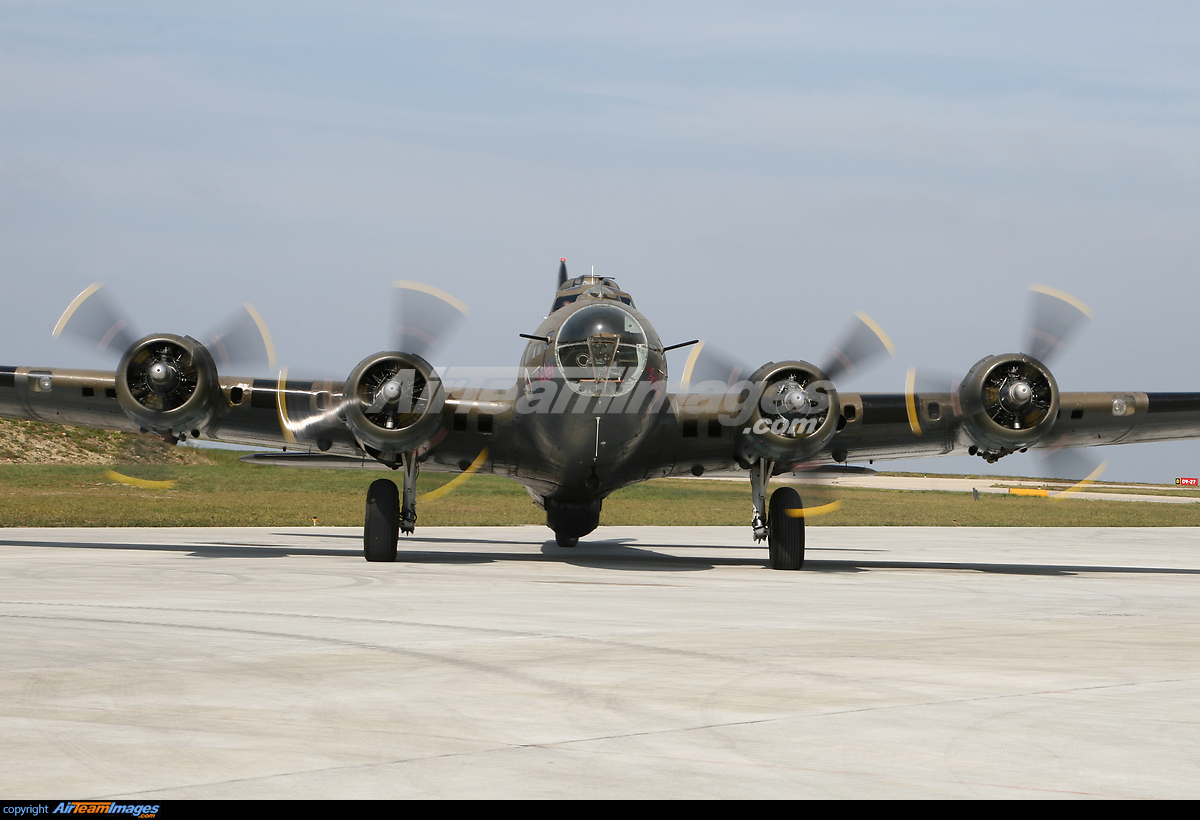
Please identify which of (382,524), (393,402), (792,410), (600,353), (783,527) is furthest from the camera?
(783,527)

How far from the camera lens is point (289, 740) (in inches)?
240

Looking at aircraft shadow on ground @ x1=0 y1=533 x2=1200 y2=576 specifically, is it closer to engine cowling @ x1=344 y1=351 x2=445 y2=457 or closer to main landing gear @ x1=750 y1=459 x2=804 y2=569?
main landing gear @ x1=750 y1=459 x2=804 y2=569

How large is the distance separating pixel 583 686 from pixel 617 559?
1585 centimetres

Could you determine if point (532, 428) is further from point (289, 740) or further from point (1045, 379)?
point (289, 740)

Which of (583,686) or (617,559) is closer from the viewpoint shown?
(583,686)

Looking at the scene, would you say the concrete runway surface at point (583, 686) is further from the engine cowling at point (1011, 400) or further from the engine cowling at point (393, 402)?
the engine cowling at point (1011, 400)

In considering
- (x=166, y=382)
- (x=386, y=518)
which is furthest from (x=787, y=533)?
(x=166, y=382)

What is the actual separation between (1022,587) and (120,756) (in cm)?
1522

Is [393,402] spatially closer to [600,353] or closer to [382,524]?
[382,524]

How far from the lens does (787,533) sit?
20828 millimetres

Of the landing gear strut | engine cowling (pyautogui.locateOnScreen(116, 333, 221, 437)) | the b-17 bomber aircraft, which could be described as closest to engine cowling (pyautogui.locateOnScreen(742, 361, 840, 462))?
the b-17 bomber aircraft

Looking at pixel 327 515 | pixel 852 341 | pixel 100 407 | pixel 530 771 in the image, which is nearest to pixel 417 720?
pixel 530 771

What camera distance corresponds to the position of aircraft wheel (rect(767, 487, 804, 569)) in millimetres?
20859

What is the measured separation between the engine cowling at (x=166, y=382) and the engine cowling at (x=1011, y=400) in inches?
517
